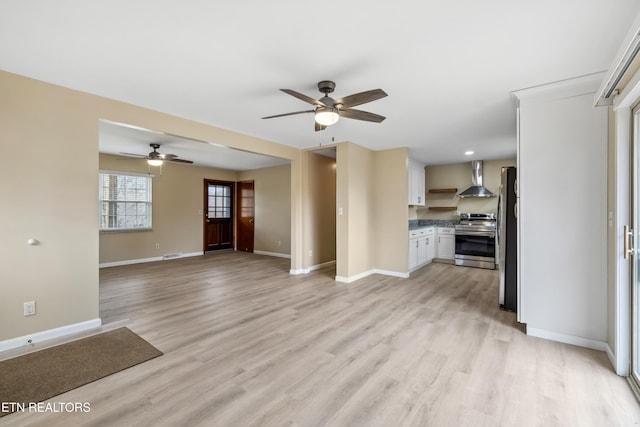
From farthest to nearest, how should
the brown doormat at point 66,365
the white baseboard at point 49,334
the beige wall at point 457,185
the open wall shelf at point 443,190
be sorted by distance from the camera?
the open wall shelf at point 443,190 < the beige wall at point 457,185 < the white baseboard at point 49,334 < the brown doormat at point 66,365

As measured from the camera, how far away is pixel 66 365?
7.33 ft

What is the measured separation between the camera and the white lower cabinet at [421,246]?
18.2 ft

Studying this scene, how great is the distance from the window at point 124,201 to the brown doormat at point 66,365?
450cm

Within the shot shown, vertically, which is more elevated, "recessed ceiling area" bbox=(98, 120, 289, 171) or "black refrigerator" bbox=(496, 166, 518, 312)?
"recessed ceiling area" bbox=(98, 120, 289, 171)

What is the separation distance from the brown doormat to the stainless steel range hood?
21.3ft

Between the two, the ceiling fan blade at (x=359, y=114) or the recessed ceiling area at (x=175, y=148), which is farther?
the recessed ceiling area at (x=175, y=148)

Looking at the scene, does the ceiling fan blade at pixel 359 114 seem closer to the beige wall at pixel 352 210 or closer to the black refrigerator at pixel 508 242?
the black refrigerator at pixel 508 242

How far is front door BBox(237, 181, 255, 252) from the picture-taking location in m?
8.42

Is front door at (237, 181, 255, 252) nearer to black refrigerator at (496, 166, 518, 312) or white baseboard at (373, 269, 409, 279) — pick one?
white baseboard at (373, 269, 409, 279)

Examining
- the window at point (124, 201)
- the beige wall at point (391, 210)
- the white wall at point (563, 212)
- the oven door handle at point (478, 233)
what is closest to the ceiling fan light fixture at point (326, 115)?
the white wall at point (563, 212)

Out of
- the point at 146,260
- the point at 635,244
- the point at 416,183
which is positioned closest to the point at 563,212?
the point at 635,244

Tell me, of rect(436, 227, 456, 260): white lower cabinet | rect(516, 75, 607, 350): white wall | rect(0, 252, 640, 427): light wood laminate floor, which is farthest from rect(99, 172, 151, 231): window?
rect(516, 75, 607, 350): white wall

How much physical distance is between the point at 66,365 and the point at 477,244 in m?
6.59

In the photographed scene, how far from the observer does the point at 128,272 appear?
5586 millimetres
